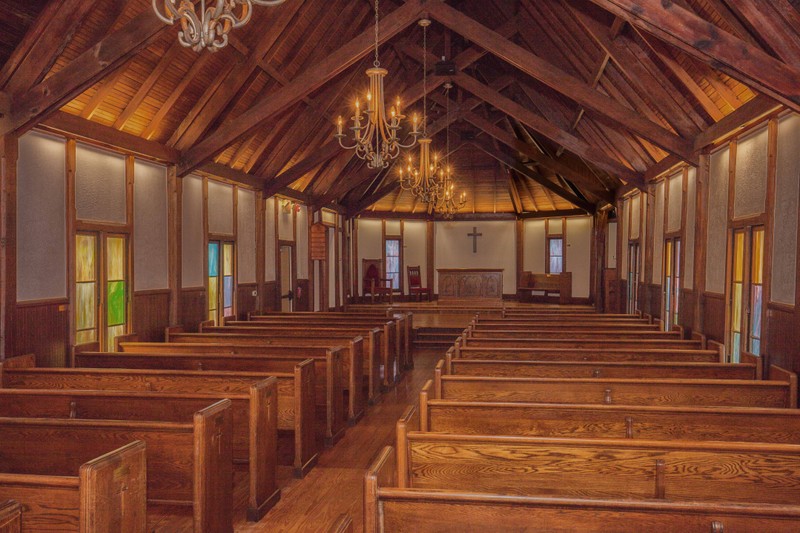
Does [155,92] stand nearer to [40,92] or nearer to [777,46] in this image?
[40,92]

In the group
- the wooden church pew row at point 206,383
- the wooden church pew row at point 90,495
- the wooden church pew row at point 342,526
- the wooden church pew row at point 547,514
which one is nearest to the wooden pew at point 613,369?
the wooden church pew row at point 206,383

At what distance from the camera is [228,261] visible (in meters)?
10.3

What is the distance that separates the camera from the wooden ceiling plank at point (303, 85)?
7496 millimetres

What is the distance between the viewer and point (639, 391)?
14.6ft

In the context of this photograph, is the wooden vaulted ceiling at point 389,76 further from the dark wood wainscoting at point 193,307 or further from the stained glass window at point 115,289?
the dark wood wainscoting at point 193,307

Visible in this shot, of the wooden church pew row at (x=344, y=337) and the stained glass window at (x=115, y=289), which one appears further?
the wooden church pew row at (x=344, y=337)

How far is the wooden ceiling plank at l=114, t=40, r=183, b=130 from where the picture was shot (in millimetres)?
6906

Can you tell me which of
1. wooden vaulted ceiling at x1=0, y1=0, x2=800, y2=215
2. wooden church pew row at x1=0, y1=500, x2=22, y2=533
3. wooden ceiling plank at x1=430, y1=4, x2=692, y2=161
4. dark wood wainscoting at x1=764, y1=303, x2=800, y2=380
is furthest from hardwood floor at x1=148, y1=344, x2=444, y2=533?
wooden ceiling plank at x1=430, y1=4, x2=692, y2=161

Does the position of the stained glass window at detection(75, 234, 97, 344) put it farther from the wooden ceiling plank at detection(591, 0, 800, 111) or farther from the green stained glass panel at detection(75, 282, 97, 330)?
the wooden ceiling plank at detection(591, 0, 800, 111)

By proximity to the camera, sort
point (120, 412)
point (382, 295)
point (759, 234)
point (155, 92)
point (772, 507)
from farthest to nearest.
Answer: point (382, 295), point (155, 92), point (759, 234), point (120, 412), point (772, 507)

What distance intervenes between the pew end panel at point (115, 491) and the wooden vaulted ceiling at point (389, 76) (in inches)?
161

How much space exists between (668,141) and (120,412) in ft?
22.2

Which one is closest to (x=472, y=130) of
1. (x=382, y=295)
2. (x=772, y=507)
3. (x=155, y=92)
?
(x=382, y=295)

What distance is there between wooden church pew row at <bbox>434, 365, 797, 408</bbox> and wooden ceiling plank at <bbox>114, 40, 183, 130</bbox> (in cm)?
491
